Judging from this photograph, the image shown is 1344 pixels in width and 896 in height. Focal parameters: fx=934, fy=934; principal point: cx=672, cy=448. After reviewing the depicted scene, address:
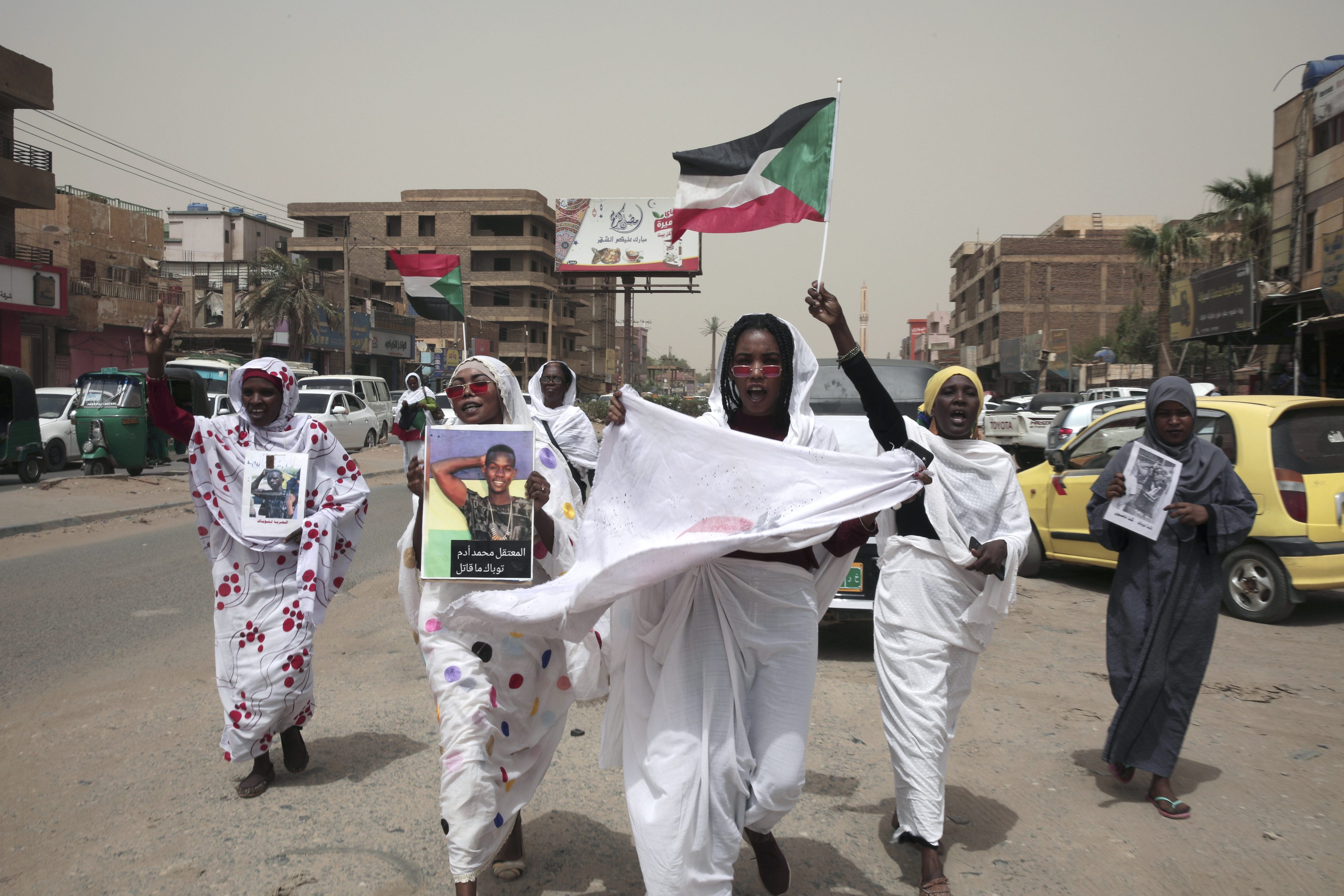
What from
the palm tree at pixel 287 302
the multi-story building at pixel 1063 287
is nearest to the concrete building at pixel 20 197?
the palm tree at pixel 287 302

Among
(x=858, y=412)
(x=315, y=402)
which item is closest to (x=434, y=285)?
(x=858, y=412)

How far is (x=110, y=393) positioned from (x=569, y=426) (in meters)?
13.5

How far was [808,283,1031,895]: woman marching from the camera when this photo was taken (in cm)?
318

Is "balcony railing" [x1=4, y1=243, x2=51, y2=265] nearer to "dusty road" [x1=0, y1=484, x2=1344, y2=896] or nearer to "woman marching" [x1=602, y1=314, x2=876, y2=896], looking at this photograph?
"dusty road" [x1=0, y1=484, x2=1344, y2=896]

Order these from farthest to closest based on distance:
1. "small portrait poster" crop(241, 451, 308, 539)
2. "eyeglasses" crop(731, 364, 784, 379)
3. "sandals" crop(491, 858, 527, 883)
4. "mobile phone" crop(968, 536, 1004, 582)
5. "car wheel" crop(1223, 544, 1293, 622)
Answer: "car wheel" crop(1223, 544, 1293, 622) < "small portrait poster" crop(241, 451, 308, 539) < "mobile phone" crop(968, 536, 1004, 582) < "sandals" crop(491, 858, 527, 883) < "eyeglasses" crop(731, 364, 784, 379)

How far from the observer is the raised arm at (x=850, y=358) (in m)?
2.87

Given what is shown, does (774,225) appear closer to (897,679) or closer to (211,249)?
(897,679)

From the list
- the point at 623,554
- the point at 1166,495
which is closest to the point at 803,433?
the point at 623,554

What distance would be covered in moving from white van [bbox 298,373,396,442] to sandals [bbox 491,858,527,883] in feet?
72.8

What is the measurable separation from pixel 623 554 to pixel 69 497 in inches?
547

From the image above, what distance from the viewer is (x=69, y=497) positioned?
13562 mm

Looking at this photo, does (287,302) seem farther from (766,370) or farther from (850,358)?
(850,358)

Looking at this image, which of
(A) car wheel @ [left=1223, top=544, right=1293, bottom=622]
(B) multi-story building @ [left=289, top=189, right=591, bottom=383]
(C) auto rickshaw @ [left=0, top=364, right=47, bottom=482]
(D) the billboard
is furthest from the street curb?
(B) multi-story building @ [left=289, top=189, right=591, bottom=383]

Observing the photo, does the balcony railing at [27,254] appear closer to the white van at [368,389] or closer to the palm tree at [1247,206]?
the white van at [368,389]
